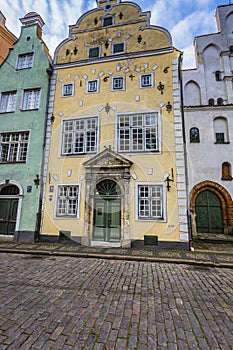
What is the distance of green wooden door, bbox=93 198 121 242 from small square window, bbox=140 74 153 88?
6675 millimetres

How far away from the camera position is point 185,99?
18.0 meters

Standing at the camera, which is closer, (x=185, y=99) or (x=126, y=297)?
(x=126, y=297)

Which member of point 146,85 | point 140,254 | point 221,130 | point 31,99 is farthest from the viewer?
point 221,130

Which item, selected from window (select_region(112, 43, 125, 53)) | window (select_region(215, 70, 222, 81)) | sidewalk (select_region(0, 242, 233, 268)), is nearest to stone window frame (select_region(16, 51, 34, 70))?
window (select_region(112, 43, 125, 53))

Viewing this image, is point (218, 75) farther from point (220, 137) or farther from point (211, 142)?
point (211, 142)

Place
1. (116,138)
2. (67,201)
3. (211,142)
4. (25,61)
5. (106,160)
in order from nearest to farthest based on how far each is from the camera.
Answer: (106,160), (67,201), (116,138), (25,61), (211,142)

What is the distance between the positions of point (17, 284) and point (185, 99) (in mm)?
18797

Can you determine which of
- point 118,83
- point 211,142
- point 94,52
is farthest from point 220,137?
point 94,52

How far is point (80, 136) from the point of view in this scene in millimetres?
11195

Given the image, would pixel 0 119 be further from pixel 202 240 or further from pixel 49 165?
pixel 202 240

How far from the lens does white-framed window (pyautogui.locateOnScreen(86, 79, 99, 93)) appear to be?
11.5 meters

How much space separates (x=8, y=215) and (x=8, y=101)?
294 inches

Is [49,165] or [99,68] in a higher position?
[99,68]

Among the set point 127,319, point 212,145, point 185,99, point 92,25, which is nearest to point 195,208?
point 212,145
